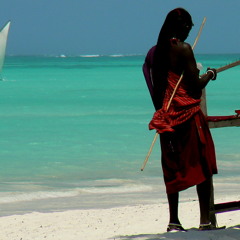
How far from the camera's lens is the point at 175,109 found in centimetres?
507

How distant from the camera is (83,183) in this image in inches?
430

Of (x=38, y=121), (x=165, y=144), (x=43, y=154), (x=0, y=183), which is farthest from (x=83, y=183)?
(x=38, y=121)

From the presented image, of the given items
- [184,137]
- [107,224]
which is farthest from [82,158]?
[184,137]

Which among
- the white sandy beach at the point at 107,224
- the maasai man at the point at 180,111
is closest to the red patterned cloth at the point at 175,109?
the maasai man at the point at 180,111

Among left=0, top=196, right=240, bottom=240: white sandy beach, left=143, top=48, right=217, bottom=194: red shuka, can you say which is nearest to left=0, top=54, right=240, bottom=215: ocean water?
left=0, top=196, right=240, bottom=240: white sandy beach

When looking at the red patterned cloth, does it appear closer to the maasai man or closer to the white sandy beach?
the maasai man

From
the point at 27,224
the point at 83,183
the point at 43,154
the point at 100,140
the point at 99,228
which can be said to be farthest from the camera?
the point at 100,140

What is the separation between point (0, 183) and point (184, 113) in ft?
20.6

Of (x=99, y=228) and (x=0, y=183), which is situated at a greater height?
(x=99, y=228)

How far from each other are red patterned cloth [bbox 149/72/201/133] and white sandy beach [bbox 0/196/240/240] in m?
0.70

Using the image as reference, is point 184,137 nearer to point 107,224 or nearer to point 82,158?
point 107,224

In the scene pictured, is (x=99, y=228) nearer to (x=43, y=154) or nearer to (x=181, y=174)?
(x=181, y=174)

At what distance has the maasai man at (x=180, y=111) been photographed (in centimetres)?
503

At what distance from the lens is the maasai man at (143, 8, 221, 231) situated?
16.5 ft
